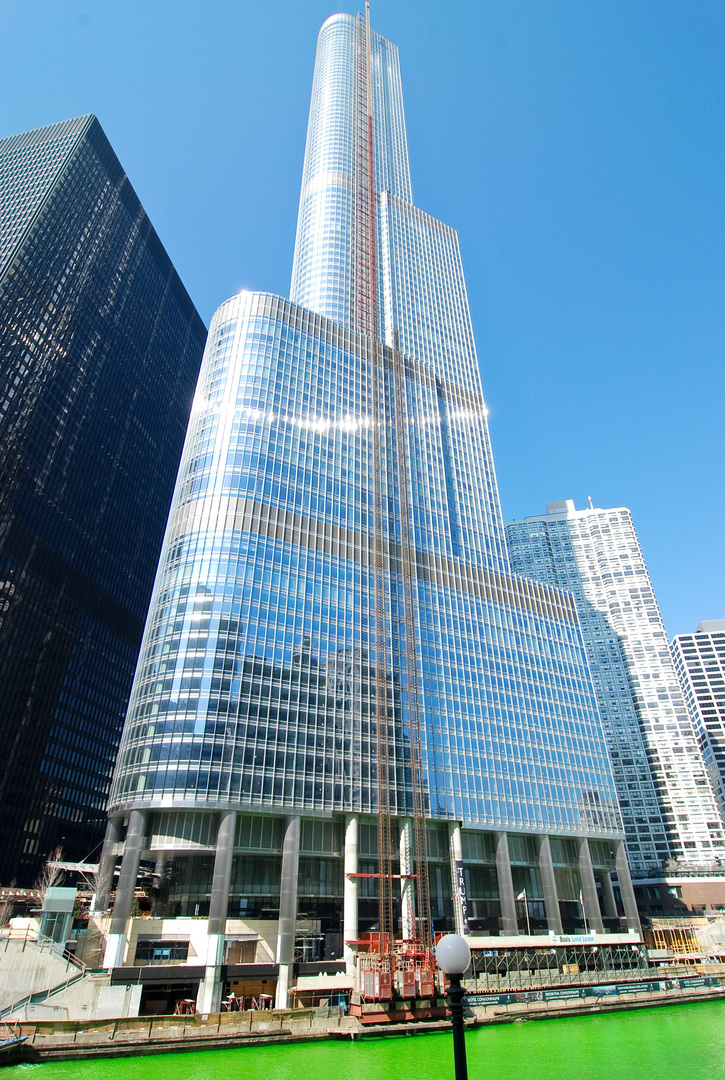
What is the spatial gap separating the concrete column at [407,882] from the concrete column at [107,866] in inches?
1373

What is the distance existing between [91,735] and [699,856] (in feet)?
507

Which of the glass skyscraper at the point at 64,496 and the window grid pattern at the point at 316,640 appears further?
the glass skyscraper at the point at 64,496

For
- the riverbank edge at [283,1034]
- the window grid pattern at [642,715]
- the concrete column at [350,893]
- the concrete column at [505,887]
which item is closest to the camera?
the riverbank edge at [283,1034]

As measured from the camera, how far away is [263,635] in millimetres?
81562

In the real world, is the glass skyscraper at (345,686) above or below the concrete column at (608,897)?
above

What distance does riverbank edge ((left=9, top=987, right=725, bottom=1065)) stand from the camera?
3980 cm

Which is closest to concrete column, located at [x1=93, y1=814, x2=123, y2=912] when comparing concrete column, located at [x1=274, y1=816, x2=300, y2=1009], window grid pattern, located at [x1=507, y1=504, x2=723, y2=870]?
concrete column, located at [x1=274, y1=816, x2=300, y2=1009]

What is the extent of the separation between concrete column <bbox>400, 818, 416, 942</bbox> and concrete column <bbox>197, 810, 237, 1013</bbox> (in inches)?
888

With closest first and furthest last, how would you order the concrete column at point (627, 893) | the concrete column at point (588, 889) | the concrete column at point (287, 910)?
the concrete column at point (287, 910) < the concrete column at point (588, 889) < the concrete column at point (627, 893)

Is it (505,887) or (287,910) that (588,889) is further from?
(287,910)

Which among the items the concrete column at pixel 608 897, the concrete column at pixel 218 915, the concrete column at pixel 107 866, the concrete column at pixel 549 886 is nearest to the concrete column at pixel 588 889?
the concrete column at pixel 549 886

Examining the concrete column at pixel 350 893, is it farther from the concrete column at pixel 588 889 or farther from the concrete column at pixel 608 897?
the concrete column at pixel 608 897

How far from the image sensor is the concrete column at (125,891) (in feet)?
201

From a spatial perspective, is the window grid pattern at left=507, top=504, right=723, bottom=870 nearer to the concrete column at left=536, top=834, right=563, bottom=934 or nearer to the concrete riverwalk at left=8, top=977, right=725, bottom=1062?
the concrete column at left=536, top=834, right=563, bottom=934
